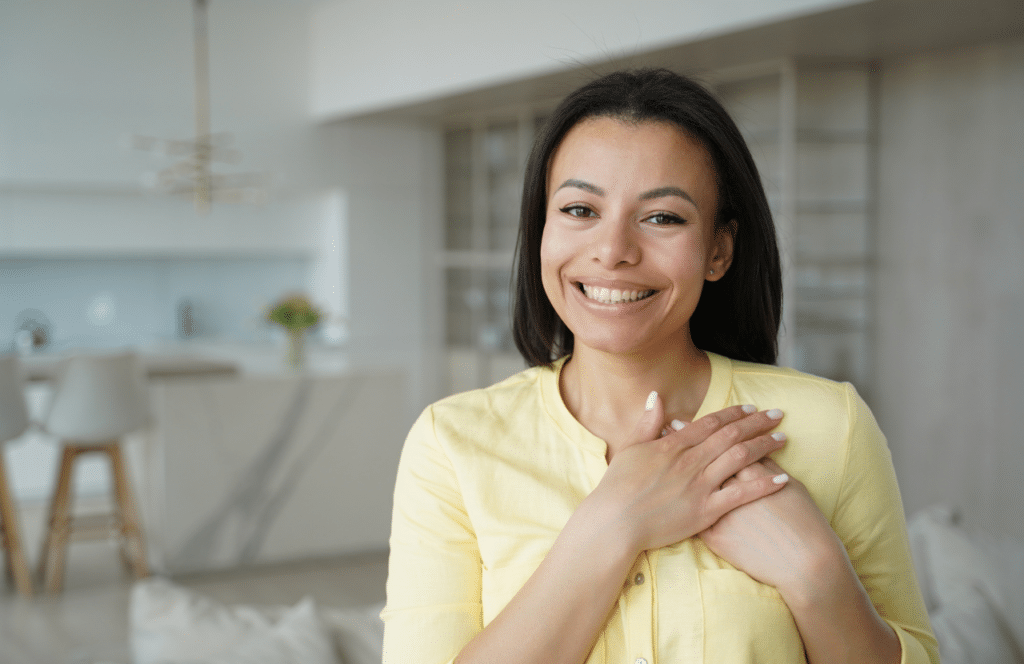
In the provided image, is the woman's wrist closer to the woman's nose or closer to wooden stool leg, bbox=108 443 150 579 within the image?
the woman's nose

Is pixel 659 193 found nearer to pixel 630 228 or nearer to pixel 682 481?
pixel 630 228

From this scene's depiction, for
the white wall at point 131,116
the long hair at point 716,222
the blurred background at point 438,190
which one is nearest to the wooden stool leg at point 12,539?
the blurred background at point 438,190

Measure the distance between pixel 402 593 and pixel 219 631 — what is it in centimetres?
97

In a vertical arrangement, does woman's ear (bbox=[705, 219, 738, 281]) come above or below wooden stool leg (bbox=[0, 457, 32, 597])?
above

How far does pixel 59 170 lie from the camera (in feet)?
19.8

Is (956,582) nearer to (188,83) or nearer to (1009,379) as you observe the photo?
(1009,379)

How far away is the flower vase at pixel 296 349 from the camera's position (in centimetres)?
525

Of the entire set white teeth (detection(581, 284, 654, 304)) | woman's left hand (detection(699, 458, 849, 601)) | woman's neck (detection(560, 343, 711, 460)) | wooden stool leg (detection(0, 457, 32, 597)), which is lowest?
wooden stool leg (detection(0, 457, 32, 597))

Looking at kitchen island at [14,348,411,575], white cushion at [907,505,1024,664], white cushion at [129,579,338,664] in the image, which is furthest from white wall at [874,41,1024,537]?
white cushion at [129,579,338,664]

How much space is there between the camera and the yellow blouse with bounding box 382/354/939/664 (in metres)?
1.00

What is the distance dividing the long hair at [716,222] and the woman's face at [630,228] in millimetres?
22

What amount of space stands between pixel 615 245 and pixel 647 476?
24cm

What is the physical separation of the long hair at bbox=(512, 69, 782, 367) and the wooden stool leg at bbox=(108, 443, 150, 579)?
380 centimetres

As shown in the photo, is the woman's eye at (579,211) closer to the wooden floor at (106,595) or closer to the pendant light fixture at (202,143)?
the wooden floor at (106,595)
